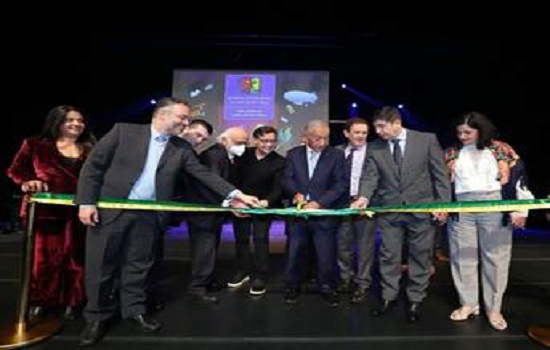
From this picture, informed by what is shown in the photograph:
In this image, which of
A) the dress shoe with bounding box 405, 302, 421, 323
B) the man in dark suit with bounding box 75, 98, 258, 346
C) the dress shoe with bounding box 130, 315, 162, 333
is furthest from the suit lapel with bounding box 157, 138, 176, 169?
the dress shoe with bounding box 405, 302, 421, 323

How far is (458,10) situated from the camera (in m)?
6.44

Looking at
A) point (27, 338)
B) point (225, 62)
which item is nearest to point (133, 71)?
point (225, 62)

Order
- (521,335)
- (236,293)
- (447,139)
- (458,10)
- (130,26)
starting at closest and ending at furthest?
(521,335) → (236,293) → (458,10) → (130,26) → (447,139)

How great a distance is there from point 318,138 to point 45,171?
1.93 m

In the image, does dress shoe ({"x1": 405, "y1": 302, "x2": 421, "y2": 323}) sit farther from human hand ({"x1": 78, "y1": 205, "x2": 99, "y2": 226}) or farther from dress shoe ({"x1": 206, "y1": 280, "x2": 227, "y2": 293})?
human hand ({"x1": 78, "y1": 205, "x2": 99, "y2": 226})

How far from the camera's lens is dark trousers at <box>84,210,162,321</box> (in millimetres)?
2516

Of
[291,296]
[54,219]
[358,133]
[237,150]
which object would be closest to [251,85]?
[237,150]

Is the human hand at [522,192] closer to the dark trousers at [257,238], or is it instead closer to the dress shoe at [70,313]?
the dark trousers at [257,238]

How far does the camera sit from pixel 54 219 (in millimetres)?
2832

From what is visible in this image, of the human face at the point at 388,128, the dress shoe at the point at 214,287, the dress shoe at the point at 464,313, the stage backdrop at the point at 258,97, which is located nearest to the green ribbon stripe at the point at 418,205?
the human face at the point at 388,128

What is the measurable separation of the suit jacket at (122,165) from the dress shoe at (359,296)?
5.31ft

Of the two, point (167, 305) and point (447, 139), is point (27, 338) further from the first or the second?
point (447, 139)

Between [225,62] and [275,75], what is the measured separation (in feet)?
5.24

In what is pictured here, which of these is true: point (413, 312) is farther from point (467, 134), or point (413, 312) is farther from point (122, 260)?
point (122, 260)
